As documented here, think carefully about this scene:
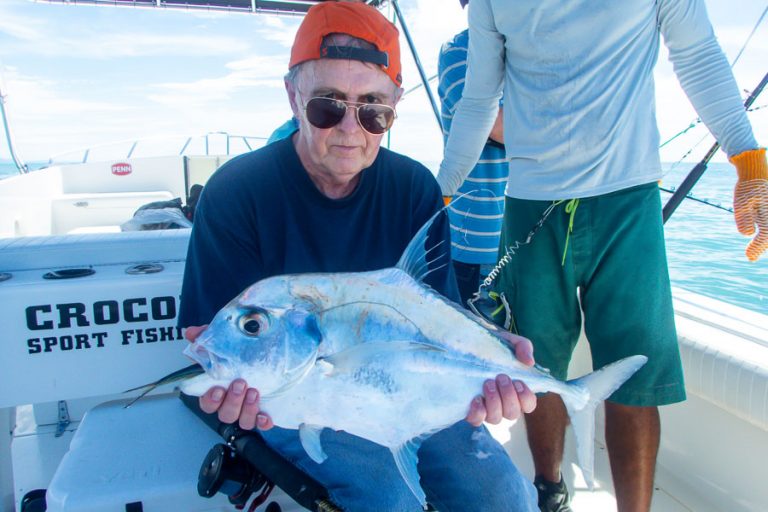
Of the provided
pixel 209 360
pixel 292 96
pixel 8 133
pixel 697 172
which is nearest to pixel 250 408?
pixel 209 360

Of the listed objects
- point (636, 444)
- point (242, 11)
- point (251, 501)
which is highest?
point (242, 11)

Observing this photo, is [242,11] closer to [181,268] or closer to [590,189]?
[181,268]

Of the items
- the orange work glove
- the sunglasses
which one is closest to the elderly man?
the sunglasses

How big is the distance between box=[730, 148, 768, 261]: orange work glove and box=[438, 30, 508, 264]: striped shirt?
1170mm

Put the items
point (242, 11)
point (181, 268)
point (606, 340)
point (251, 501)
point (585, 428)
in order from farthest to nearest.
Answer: point (242, 11), point (181, 268), point (606, 340), point (251, 501), point (585, 428)

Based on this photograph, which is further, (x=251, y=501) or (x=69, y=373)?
(x=69, y=373)

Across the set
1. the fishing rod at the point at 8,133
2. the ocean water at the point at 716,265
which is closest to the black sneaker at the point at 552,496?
the ocean water at the point at 716,265

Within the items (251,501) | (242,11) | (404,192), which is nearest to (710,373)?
(404,192)

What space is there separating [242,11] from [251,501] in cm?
501

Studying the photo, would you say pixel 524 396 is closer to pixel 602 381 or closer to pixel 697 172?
pixel 602 381

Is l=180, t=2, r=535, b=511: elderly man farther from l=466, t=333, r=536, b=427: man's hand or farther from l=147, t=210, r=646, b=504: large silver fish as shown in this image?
l=147, t=210, r=646, b=504: large silver fish

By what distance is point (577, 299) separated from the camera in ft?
6.34

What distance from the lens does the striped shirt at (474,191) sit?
2662 mm

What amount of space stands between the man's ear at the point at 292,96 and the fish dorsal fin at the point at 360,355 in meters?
0.82
